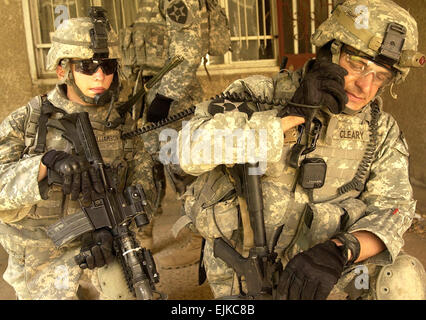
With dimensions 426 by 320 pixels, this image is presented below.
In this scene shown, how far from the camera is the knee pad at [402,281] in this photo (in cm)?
198

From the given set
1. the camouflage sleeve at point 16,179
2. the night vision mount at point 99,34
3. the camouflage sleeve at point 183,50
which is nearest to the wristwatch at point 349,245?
the camouflage sleeve at point 16,179

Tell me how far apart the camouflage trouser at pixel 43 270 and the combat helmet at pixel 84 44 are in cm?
79

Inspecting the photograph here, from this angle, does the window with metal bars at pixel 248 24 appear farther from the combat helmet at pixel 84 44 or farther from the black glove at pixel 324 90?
the black glove at pixel 324 90

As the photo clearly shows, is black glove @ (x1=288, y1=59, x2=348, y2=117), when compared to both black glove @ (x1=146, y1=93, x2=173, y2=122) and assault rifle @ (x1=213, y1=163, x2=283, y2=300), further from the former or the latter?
black glove @ (x1=146, y1=93, x2=173, y2=122)

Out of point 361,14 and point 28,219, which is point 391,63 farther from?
point 28,219

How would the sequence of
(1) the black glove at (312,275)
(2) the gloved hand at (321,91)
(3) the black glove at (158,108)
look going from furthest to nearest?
(3) the black glove at (158,108), (2) the gloved hand at (321,91), (1) the black glove at (312,275)

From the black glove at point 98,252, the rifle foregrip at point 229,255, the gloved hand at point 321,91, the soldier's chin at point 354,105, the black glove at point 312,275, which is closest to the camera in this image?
the black glove at point 312,275

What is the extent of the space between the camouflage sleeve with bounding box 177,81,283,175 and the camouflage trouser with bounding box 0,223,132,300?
0.88 metres

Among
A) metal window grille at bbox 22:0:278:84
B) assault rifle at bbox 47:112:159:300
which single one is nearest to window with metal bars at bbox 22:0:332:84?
metal window grille at bbox 22:0:278:84

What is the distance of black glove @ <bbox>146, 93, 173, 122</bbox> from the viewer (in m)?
3.12

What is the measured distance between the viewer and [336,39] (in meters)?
2.07
